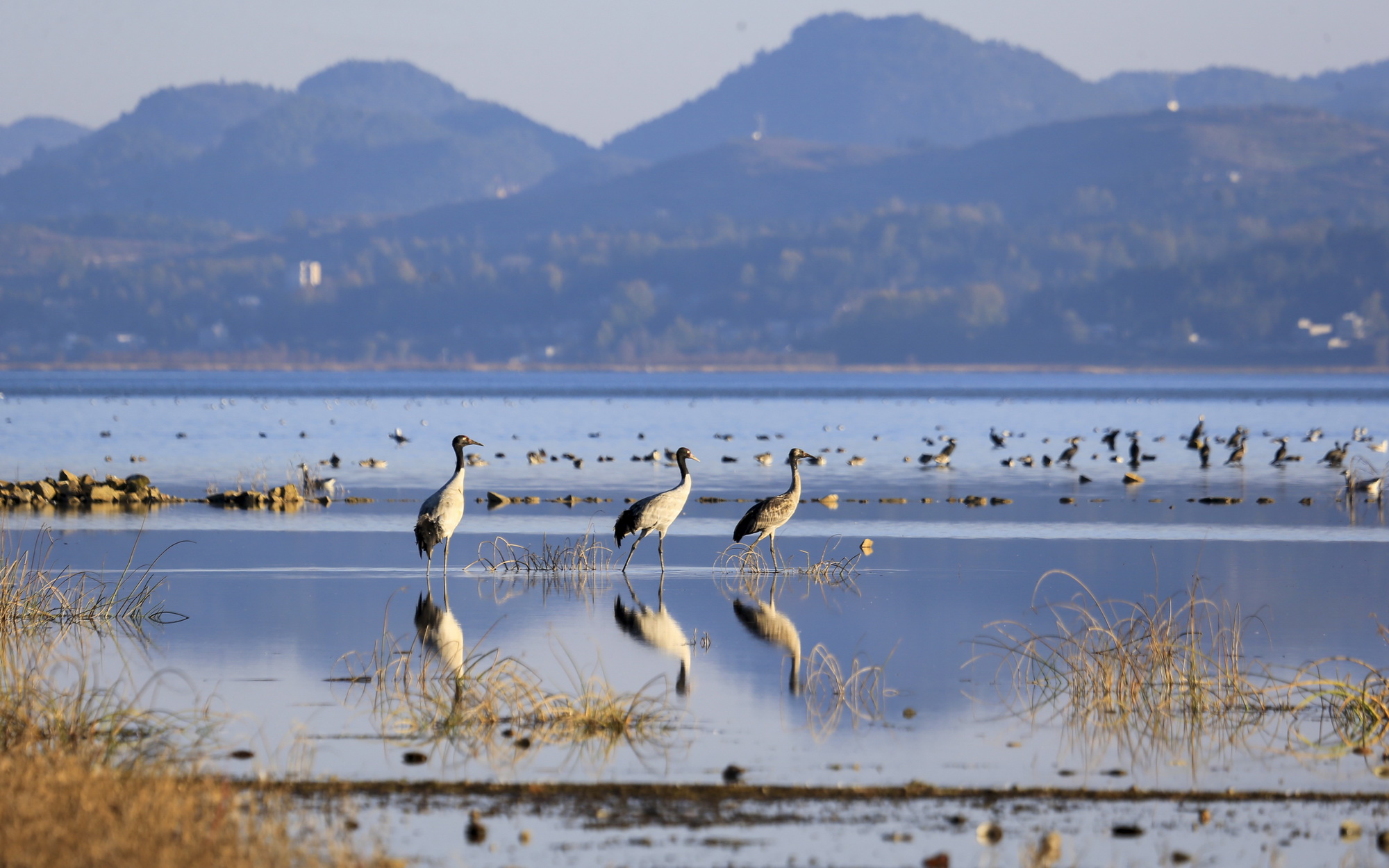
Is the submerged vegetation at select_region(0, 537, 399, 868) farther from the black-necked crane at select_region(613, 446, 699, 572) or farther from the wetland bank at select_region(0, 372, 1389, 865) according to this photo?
the black-necked crane at select_region(613, 446, 699, 572)

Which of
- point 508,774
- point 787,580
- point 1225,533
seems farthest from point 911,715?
point 1225,533

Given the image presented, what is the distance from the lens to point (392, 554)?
83.2ft

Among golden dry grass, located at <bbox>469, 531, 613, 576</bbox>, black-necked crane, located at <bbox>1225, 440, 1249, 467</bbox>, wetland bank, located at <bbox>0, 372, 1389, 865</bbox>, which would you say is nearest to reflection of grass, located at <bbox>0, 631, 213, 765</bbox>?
wetland bank, located at <bbox>0, 372, 1389, 865</bbox>

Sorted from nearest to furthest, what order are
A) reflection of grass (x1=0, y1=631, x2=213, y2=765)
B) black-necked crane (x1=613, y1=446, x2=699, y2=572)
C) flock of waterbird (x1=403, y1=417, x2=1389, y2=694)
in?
reflection of grass (x1=0, y1=631, x2=213, y2=765) < flock of waterbird (x1=403, y1=417, x2=1389, y2=694) < black-necked crane (x1=613, y1=446, x2=699, y2=572)

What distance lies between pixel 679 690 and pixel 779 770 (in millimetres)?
2989

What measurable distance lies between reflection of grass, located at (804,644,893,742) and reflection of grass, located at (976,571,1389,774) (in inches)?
47.2

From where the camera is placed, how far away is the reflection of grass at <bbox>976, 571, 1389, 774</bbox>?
1288 cm

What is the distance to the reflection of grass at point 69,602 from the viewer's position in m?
17.4

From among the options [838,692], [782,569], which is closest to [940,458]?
[782,569]

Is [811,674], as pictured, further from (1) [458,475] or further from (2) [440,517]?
(1) [458,475]

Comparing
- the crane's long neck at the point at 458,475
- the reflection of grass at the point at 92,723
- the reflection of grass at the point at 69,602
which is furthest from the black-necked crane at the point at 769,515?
the reflection of grass at the point at 92,723

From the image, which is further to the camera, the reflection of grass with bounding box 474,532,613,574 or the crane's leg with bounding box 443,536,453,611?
the reflection of grass with bounding box 474,532,613,574

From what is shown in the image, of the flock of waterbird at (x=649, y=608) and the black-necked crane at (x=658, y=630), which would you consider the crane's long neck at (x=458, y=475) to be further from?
the black-necked crane at (x=658, y=630)

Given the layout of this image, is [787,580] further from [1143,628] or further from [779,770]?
[779,770]
